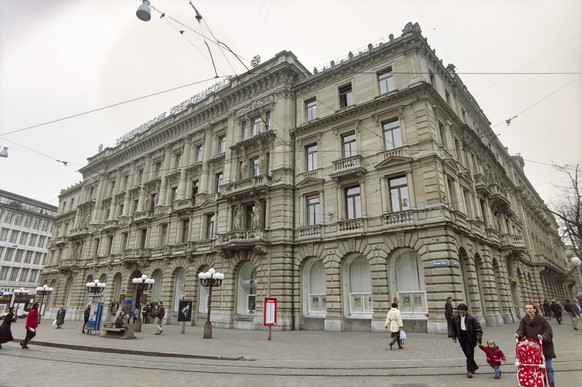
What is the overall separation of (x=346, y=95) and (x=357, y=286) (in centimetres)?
1423

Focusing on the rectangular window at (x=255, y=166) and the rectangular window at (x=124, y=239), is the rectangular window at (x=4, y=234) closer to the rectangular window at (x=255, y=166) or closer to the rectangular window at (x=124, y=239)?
the rectangular window at (x=124, y=239)

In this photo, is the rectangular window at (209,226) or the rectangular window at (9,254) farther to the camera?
the rectangular window at (9,254)

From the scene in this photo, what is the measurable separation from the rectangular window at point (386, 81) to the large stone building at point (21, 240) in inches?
2942

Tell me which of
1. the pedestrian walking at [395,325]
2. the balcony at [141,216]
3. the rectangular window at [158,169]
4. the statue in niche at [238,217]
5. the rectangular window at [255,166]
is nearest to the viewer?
the pedestrian walking at [395,325]

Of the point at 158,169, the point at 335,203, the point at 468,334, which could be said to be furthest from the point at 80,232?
the point at 468,334

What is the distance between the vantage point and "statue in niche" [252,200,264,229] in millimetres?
25094

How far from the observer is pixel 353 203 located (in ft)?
74.2

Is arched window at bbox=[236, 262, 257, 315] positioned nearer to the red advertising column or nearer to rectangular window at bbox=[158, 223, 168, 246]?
the red advertising column

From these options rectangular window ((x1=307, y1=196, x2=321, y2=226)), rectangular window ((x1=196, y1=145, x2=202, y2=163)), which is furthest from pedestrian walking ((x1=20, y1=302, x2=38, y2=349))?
rectangular window ((x1=196, y1=145, x2=202, y2=163))

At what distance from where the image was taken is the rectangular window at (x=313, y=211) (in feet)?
78.7

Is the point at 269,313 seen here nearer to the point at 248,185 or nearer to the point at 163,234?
the point at 248,185

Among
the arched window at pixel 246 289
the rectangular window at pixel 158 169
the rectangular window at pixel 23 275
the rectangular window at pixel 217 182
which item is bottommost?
the arched window at pixel 246 289

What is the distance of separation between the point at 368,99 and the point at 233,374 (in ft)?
65.7

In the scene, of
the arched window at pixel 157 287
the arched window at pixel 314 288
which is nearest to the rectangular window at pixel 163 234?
the arched window at pixel 157 287
